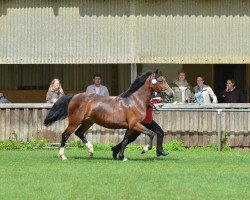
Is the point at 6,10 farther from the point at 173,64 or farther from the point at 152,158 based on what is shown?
the point at 152,158

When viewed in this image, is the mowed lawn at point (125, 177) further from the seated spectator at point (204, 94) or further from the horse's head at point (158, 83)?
the seated spectator at point (204, 94)

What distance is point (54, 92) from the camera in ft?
98.0

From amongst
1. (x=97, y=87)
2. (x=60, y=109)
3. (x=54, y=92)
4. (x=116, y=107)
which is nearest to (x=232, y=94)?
(x=97, y=87)

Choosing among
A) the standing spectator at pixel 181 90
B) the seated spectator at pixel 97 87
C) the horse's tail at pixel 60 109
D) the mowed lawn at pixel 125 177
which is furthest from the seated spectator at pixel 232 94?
the horse's tail at pixel 60 109

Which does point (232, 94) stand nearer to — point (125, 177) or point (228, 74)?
point (228, 74)

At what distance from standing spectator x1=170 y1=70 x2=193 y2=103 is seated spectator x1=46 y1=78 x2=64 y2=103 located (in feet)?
10.1

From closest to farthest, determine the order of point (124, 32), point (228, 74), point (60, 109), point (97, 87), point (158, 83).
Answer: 1. point (158, 83)
2. point (60, 109)
3. point (97, 87)
4. point (124, 32)
5. point (228, 74)

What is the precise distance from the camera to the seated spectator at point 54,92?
2945 centimetres

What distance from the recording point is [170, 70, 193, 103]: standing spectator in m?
29.8

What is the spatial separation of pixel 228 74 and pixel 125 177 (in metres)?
14.5

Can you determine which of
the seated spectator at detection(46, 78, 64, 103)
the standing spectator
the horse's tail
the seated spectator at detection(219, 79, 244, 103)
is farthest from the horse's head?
the seated spectator at detection(219, 79, 244, 103)

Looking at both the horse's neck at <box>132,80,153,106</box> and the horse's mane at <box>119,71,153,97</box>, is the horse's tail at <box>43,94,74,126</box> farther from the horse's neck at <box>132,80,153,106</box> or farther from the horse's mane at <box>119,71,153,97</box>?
the horse's neck at <box>132,80,153,106</box>

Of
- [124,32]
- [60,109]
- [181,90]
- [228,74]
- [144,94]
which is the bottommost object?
[60,109]

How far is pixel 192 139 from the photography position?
3002cm
